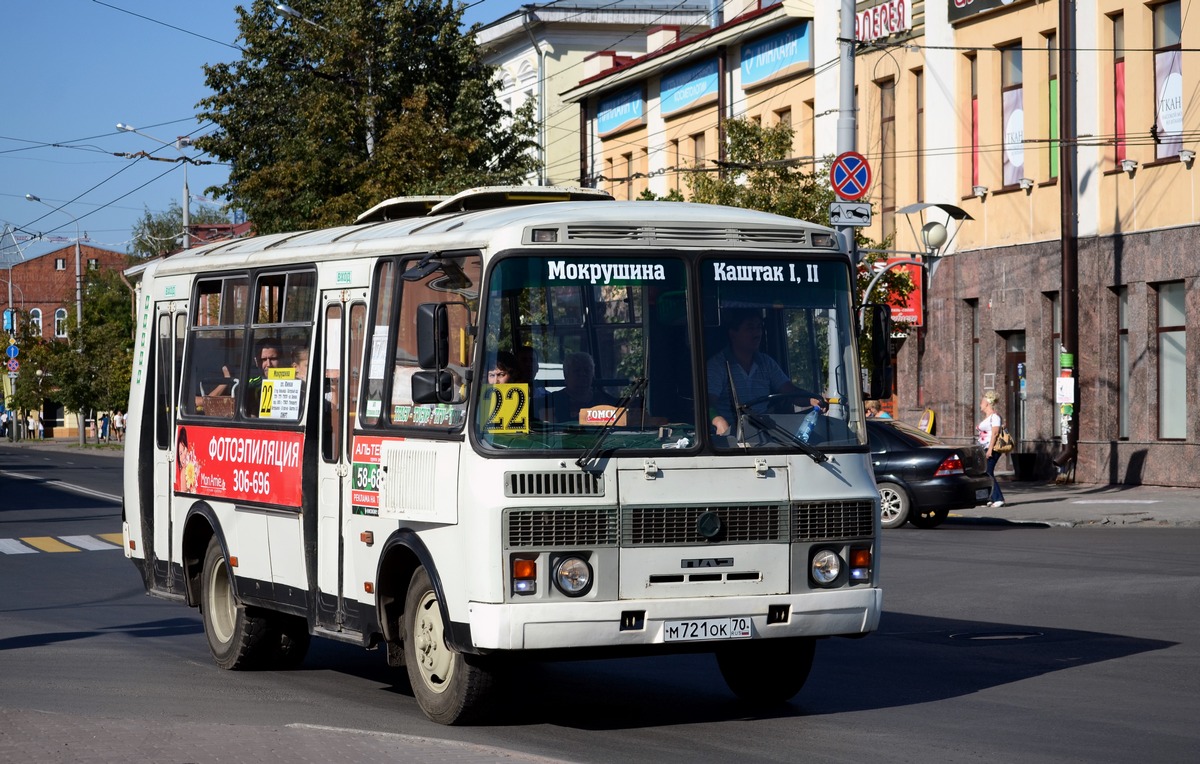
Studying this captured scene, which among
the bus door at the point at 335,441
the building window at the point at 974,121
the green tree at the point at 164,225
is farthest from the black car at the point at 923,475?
the green tree at the point at 164,225

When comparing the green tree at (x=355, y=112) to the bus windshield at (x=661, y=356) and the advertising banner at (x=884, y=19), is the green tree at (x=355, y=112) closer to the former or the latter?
the advertising banner at (x=884, y=19)

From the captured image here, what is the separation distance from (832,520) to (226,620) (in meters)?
4.59

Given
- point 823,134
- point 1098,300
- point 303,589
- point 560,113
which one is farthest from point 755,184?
point 560,113

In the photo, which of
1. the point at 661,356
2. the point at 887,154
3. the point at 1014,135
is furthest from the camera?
the point at 887,154

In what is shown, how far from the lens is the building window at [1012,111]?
35.2 meters

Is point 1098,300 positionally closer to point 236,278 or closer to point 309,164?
point 309,164

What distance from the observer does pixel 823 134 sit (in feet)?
137

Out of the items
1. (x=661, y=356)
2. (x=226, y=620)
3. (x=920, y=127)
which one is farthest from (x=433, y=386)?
(x=920, y=127)

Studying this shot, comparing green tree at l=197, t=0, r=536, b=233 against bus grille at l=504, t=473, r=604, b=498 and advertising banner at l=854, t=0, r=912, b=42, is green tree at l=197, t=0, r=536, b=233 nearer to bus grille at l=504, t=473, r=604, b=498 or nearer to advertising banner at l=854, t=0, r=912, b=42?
advertising banner at l=854, t=0, r=912, b=42

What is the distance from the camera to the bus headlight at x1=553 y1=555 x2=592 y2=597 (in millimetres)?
8766

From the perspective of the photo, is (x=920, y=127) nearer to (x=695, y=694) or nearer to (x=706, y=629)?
(x=695, y=694)

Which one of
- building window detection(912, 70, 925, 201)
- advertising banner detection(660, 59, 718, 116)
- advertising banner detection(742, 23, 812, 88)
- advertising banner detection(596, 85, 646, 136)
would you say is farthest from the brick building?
building window detection(912, 70, 925, 201)

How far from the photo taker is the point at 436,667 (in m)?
9.34

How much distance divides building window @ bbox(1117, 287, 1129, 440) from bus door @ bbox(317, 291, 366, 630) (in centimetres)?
2412
